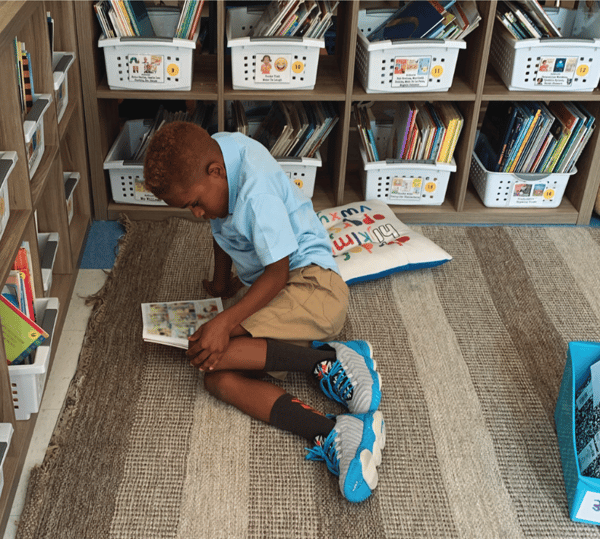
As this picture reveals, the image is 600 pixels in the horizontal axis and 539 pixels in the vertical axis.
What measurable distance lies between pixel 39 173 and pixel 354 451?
97 cm

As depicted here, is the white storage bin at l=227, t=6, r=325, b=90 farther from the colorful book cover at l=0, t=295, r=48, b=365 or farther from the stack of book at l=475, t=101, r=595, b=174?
the colorful book cover at l=0, t=295, r=48, b=365

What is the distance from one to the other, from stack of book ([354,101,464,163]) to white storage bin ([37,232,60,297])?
3.37 feet

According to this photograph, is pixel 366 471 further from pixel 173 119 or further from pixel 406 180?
pixel 173 119

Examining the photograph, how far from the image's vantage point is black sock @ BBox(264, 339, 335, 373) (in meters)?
1.66

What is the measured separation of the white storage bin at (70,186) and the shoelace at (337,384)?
925mm

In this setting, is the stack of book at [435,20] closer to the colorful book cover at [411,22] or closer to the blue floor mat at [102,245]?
the colorful book cover at [411,22]

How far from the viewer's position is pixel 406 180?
2.40 metres

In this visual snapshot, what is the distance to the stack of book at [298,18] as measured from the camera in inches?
83.4

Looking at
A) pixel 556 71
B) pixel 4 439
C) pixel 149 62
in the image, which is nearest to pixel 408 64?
pixel 556 71

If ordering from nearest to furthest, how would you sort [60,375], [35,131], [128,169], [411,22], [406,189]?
[35,131], [60,375], [411,22], [128,169], [406,189]

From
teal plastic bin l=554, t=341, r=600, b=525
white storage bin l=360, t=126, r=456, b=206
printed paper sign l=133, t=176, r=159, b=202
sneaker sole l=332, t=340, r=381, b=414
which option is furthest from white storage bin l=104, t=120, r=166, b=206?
teal plastic bin l=554, t=341, r=600, b=525

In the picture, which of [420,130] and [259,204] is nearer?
[259,204]

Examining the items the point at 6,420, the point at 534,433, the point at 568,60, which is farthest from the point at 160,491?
the point at 568,60

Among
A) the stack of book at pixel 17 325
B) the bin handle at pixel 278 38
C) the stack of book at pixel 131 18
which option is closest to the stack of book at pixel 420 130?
the bin handle at pixel 278 38
